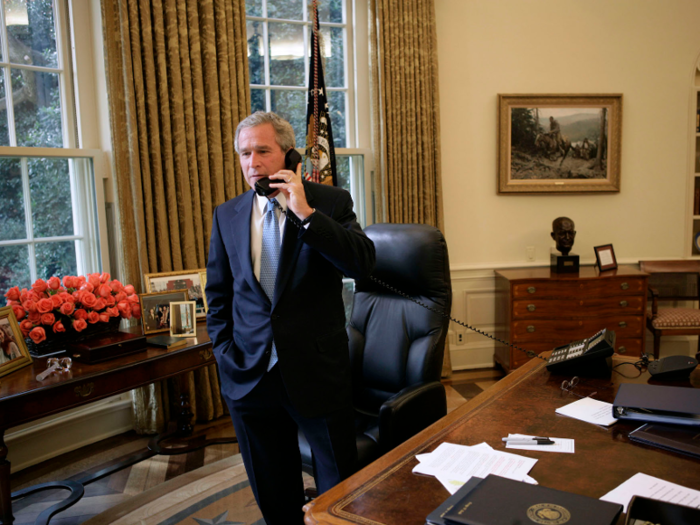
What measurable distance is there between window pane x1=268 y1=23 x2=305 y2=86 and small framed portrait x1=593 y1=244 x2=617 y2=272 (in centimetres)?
261

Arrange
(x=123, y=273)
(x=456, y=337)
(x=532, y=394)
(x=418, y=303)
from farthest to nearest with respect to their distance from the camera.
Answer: (x=456, y=337), (x=123, y=273), (x=418, y=303), (x=532, y=394)

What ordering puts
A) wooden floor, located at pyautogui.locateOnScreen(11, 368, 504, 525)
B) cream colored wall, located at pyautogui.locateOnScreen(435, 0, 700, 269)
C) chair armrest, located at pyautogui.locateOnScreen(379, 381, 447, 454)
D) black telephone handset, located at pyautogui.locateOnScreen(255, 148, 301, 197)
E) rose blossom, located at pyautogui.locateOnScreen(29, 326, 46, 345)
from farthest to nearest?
cream colored wall, located at pyautogui.locateOnScreen(435, 0, 700, 269) → wooden floor, located at pyautogui.locateOnScreen(11, 368, 504, 525) → rose blossom, located at pyautogui.locateOnScreen(29, 326, 46, 345) → chair armrest, located at pyautogui.locateOnScreen(379, 381, 447, 454) → black telephone handset, located at pyautogui.locateOnScreen(255, 148, 301, 197)

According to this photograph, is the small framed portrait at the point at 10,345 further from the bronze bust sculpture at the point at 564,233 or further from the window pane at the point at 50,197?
the bronze bust sculpture at the point at 564,233

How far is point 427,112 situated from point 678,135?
7.18ft

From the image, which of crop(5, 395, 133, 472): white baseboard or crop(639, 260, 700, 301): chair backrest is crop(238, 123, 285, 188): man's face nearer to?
crop(5, 395, 133, 472): white baseboard

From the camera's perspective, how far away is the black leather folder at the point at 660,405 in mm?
1351

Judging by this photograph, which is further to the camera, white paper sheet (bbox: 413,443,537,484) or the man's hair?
the man's hair

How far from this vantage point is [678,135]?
4625 millimetres

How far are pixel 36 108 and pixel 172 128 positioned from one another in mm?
742

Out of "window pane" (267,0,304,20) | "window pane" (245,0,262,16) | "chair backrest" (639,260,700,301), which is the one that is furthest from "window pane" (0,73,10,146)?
"chair backrest" (639,260,700,301)

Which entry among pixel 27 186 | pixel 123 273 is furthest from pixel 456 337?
pixel 27 186

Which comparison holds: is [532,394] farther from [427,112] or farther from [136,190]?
[427,112]

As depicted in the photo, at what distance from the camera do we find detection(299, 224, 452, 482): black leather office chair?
6.91 feet

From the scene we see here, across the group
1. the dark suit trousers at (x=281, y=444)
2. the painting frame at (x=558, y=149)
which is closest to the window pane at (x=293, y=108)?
the painting frame at (x=558, y=149)
